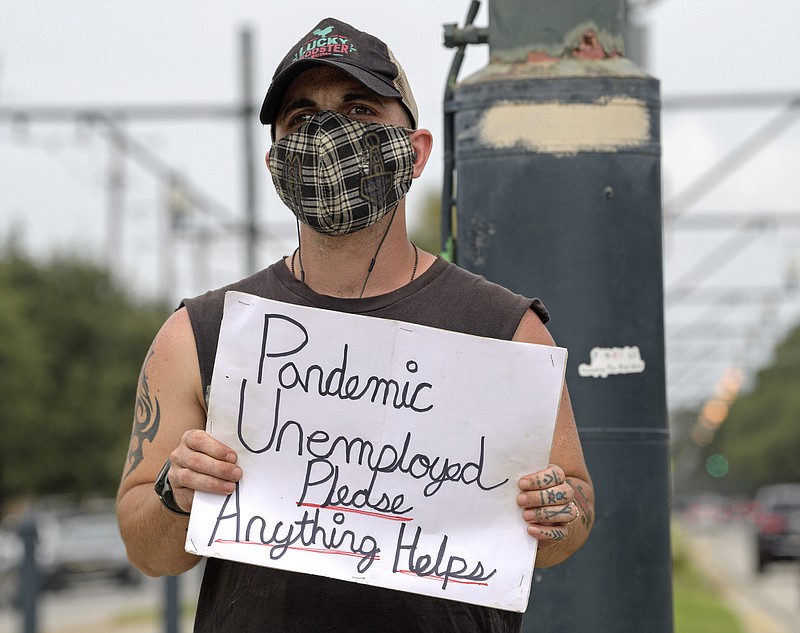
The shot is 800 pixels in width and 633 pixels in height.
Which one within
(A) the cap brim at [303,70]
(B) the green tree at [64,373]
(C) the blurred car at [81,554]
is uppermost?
(A) the cap brim at [303,70]

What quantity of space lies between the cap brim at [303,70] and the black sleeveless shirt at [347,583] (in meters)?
0.33

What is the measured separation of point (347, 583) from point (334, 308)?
544 millimetres

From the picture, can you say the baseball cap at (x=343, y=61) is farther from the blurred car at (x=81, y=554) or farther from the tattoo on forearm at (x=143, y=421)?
the blurred car at (x=81, y=554)

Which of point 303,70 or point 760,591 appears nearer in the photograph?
point 303,70

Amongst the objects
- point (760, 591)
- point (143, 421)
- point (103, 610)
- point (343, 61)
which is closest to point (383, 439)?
point (143, 421)

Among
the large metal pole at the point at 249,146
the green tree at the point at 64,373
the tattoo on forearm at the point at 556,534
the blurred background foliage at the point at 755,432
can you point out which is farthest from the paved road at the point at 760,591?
the blurred background foliage at the point at 755,432

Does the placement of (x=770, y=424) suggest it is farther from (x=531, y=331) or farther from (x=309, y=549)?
(x=309, y=549)

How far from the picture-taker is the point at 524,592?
8.96 feet

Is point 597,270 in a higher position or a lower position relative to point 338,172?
lower

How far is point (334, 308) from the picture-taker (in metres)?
2.86

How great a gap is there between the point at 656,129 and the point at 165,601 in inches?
316

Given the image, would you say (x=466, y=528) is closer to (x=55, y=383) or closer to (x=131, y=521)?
(x=131, y=521)

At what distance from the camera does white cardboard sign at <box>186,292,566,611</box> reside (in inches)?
108

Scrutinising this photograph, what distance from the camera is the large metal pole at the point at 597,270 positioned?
378cm
